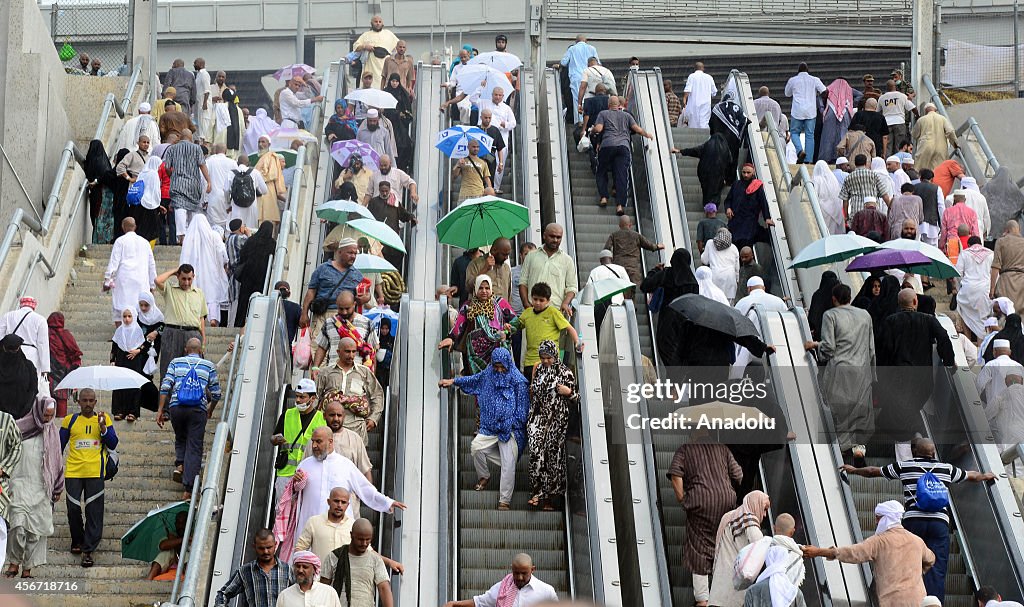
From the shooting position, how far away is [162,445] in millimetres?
14539

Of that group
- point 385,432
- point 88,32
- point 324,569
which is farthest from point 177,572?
point 88,32

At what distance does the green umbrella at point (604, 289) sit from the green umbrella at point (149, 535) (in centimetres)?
451

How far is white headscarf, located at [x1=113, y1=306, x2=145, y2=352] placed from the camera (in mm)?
15500

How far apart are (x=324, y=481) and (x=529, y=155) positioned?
10130 mm

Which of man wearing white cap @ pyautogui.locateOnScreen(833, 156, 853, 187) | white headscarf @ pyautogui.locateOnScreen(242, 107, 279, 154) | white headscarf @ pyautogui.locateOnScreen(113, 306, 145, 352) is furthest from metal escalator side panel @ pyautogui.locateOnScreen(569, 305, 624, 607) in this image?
white headscarf @ pyautogui.locateOnScreen(242, 107, 279, 154)

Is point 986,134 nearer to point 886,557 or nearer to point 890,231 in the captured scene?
point 890,231

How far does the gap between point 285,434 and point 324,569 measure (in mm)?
1736

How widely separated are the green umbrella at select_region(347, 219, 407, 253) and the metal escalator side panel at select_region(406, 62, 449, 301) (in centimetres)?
140

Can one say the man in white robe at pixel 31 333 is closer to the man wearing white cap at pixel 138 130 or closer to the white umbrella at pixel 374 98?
the man wearing white cap at pixel 138 130

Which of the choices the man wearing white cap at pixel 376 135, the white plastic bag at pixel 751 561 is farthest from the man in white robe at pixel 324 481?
the man wearing white cap at pixel 376 135

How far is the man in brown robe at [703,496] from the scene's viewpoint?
1170cm

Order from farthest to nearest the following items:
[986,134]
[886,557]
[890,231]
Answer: [986,134], [890,231], [886,557]

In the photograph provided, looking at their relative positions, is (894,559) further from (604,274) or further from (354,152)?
(354,152)

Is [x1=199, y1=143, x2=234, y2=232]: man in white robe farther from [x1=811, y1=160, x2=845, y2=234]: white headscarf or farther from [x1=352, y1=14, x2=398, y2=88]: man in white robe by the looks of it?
[x1=811, y1=160, x2=845, y2=234]: white headscarf
